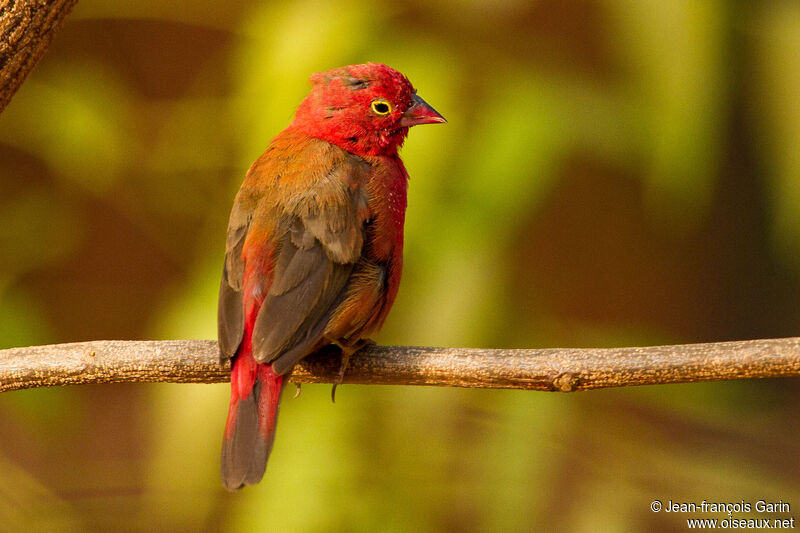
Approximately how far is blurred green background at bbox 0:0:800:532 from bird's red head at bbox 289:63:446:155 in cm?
47

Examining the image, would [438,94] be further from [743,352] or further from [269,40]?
[743,352]

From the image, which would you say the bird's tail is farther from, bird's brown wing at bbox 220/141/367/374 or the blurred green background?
the blurred green background

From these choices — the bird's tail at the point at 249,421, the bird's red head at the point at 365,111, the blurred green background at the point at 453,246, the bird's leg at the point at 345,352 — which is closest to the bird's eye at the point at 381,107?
the bird's red head at the point at 365,111

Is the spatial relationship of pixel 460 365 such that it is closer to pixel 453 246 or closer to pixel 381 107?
pixel 381 107

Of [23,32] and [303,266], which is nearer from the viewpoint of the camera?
[23,32]

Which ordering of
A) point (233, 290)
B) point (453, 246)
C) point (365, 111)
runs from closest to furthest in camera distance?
point (233, 290), point (365, 111), point (453, 246)

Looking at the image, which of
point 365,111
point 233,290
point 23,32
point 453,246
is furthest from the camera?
point 453,246

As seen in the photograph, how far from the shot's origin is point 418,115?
3600 millimetres

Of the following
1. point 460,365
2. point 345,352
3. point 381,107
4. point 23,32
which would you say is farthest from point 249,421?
point 381,107

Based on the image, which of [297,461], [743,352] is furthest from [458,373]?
[297,461]

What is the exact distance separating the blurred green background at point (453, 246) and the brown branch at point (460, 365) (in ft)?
3.76

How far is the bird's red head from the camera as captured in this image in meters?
3.53

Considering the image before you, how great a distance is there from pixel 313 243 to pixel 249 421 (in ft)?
1.89

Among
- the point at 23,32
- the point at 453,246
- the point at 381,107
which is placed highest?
the point at 381,107
